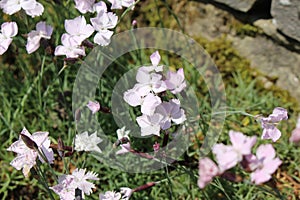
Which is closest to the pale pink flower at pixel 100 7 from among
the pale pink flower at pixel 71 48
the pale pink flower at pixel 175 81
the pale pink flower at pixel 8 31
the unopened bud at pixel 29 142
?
the pale pink flower at pixel 71 48

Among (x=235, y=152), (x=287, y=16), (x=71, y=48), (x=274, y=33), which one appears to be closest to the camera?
(x=235, y=152)

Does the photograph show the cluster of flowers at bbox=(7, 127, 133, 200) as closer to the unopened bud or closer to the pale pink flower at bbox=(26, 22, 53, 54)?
the unopened bud

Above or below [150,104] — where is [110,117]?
below

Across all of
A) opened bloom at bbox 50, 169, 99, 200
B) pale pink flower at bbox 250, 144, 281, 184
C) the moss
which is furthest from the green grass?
pale pink flower at bbox 250, 144, 281, 184

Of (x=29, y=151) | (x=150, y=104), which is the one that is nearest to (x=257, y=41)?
(x=150, y=104)

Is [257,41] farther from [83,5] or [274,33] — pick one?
[83,5]

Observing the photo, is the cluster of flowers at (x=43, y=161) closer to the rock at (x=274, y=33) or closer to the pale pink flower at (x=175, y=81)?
the pale pink flower at (x=175, y=81)
